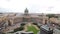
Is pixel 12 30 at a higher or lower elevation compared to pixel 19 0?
lower

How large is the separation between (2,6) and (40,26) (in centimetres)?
108

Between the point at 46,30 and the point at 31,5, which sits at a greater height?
the point at 31,5

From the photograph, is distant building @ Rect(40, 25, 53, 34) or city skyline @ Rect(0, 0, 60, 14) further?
city skyline @ Rect(0, 0, 60, 14)

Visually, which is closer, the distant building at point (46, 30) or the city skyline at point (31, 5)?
the distant building at point (46, 30)

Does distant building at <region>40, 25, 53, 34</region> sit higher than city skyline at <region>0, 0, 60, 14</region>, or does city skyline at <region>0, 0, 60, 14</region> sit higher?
city skyline at <region>0, 0, 60, 14</region>

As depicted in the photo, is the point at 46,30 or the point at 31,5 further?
the point at 31,5

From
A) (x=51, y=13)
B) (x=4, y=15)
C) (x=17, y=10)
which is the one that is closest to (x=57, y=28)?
(x=51, y=13)

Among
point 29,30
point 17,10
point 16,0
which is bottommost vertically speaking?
point 29,30

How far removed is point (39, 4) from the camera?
285 cm

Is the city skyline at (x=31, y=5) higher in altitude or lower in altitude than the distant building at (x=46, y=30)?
higher

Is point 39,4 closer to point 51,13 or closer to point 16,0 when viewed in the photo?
point 51,13

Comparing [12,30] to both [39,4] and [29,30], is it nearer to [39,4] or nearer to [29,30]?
[29,30]

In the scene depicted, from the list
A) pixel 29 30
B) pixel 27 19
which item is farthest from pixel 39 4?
pixel 29 30

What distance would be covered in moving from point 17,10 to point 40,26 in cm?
70
